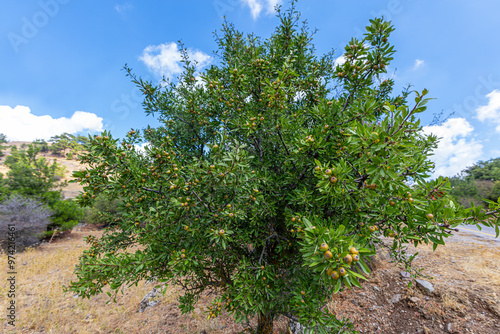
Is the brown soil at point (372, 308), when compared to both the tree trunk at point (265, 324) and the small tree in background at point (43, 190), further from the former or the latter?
the small tree in background at point (43, 190)

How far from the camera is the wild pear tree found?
1829 millimetres

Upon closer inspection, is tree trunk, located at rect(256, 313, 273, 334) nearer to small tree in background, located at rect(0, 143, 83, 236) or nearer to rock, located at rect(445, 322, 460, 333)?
rock, located at rect(445, 322, 460, 333)

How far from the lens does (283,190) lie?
3025mm

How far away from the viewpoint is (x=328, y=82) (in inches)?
150

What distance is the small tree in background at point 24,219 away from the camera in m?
11.2

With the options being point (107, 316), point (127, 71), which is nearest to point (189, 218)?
point (127, 71)

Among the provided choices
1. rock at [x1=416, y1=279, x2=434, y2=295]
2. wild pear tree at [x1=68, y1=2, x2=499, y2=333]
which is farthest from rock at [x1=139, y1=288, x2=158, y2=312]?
rock at [x1=416, y1=279, x2=434, y2=295]

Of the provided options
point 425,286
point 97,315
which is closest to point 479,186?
A: point 425,286

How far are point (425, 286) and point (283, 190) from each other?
5.43 meters

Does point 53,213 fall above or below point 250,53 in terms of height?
below

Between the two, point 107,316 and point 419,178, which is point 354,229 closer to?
point 419,178

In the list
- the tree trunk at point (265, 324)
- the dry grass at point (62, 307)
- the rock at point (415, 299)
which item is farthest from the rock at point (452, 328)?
the dry grass at point (62, 307)

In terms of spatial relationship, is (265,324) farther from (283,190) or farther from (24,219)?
(24,219)

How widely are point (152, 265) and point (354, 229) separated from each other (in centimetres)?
250
